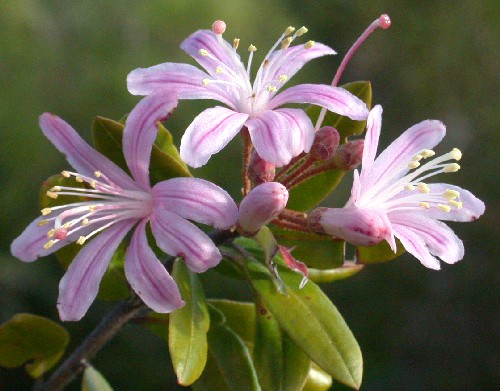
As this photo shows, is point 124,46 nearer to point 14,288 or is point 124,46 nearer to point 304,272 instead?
point 14,288

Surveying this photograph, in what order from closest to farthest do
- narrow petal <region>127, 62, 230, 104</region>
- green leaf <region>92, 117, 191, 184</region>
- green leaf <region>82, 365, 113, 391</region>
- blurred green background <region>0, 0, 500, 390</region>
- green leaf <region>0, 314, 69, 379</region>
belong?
1. narrow petal <region>127, 62, 230, 104</region>
2. green leaf <region>92, 117, 191, 184</region>
3. green leaf <region>82, 365, 113, 391</region>
4. green leaf <region>0, 314, 69, 379</region>
5. blurred green background <region>0, 0, 500, 390</region>

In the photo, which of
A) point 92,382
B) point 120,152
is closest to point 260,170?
point 120,152

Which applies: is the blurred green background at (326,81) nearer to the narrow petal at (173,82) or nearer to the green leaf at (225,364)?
the green leaf at (225,364)

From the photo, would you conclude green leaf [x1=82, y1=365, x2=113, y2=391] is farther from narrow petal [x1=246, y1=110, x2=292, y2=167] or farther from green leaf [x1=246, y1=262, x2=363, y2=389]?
narrow petal [x1=246, y1=110, x2=292, y2=167]

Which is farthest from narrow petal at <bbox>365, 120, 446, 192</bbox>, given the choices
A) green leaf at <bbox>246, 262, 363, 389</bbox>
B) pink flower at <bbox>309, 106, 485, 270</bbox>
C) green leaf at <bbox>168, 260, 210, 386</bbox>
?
green leaf at <bbox>168, 260, 210, 386</bbox>

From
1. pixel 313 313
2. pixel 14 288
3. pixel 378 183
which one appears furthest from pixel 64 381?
pixel 14 288

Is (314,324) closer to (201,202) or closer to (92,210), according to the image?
(201,202)

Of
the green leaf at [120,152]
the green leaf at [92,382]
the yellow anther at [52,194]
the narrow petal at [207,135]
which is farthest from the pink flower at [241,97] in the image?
the green leaf at [92,382]
